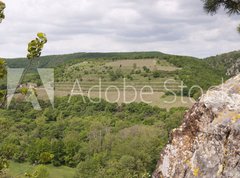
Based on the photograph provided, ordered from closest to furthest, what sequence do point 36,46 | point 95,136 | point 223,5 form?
1. point 36,46
2. point 223,5
3. point 95,136

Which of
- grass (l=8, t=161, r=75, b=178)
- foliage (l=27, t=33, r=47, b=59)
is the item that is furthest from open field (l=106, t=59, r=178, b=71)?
foliage (l=27, t=33, r=47, b=59)

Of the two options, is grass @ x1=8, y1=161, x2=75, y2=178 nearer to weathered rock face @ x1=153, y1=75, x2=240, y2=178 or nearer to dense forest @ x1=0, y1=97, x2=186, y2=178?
dense forest @ x1=0, y1=97, x2=186, y2=178

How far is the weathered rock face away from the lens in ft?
16.6

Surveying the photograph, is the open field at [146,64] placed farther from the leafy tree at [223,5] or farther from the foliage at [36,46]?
the foliage at [36,46]

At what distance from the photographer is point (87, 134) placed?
81438 millimetres

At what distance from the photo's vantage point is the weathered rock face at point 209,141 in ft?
16.6

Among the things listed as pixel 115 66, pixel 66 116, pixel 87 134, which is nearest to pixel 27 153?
pixel 87 134

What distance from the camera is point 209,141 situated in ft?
17.5

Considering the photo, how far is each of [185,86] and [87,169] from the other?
73.4 metres

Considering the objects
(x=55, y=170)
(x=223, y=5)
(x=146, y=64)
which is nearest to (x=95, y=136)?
(x=55, y=170)

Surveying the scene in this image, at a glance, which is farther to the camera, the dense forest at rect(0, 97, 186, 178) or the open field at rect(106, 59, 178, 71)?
the open field at rect(106, 59, 178, 71)

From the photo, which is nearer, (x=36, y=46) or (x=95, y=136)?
(x=36, y=46)

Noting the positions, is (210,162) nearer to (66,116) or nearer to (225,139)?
(225,139)

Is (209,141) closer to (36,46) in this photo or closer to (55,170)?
(36,46)
